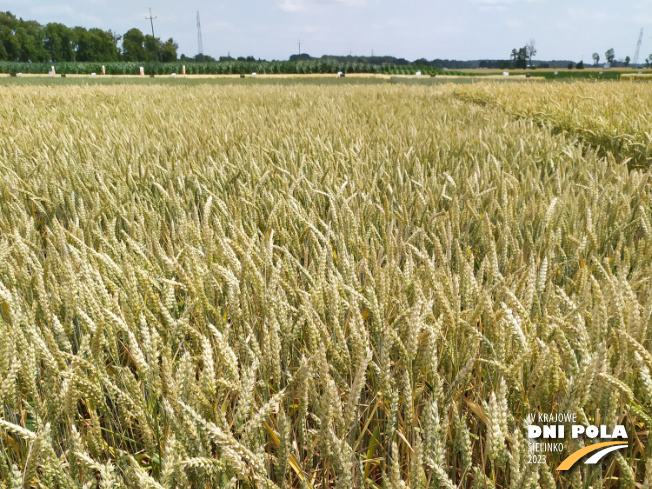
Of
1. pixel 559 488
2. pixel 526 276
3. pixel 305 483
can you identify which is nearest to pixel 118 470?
pixel 305 483

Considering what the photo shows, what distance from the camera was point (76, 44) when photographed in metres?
82.0


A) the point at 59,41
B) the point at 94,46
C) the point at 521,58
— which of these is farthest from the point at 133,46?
the point at 521,58

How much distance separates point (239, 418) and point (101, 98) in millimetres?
8200

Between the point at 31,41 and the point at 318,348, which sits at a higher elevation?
the point at 31,41

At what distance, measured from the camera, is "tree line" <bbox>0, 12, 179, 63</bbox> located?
7256 cm

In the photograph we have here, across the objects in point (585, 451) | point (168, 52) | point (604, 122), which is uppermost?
point (168, 52)

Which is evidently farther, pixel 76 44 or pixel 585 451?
pixel 76 44

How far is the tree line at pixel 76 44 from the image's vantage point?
72.6 m

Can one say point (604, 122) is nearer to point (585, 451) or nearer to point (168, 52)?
point (585, 451)

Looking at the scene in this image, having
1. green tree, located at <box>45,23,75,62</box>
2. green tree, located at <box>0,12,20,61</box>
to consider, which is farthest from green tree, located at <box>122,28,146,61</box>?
green tree, located at <box>0,12,20,61</box>

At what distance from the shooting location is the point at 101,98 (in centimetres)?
741

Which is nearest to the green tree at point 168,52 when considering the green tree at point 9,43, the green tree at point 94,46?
the green tree at point 94,46

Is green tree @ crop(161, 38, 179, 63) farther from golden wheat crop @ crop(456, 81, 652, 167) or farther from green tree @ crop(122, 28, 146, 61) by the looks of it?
golden wheat crop @ crop(456, 81, 652, 167)

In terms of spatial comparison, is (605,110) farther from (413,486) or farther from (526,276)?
(413,486)
